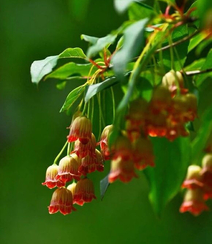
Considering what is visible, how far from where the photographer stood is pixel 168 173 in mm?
834

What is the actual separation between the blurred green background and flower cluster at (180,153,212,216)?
7.69ft

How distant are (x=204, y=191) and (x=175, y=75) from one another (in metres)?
0.15

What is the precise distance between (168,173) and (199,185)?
0.12 metres

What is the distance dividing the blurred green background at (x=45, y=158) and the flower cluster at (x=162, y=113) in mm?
2376

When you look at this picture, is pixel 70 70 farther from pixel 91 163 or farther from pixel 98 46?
pixel 98 46

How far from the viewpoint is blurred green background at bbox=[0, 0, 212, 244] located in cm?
321

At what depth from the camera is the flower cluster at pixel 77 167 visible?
94cm

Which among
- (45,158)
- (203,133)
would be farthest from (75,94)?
(45,158)

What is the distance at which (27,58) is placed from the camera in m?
3.56

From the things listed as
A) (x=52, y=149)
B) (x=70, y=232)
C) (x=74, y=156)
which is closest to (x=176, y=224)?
(x=70, y=232)

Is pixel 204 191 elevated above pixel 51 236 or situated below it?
above

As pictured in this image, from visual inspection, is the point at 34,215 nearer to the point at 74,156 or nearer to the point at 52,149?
the point at 52,149

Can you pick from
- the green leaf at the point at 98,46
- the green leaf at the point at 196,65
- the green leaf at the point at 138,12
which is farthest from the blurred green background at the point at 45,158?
the green leaf at the point at 98,46

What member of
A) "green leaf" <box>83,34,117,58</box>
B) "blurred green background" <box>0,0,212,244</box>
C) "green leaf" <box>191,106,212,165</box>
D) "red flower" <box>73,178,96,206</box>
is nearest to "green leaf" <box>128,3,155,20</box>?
"green leaf" <box>83,34,117,58</box>
